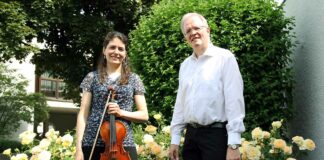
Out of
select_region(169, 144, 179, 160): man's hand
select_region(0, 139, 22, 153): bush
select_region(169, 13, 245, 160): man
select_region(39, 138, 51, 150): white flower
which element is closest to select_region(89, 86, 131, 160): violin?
select_region(169, 144, 179, 160): man's hand

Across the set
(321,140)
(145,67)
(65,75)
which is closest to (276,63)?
(321,140)

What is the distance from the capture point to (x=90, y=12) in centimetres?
1752

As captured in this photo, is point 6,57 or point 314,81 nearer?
point 314,81

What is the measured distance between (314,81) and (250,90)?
77 cm

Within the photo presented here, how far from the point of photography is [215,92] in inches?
122

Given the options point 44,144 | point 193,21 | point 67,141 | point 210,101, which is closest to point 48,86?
point 44,144

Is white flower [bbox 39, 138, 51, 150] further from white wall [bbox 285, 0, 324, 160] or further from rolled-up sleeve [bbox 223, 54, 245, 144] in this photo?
white wall [bbox 285, 0, 324, 160]

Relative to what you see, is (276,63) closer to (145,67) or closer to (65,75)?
(145,67)

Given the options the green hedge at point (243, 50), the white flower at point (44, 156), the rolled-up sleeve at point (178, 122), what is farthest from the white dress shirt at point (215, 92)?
the green hedge at point (243, 50)

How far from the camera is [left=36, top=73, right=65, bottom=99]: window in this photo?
94.1 feet

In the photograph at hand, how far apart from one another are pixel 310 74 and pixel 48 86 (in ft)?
83.8

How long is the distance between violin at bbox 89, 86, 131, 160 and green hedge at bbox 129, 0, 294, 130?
2.66m

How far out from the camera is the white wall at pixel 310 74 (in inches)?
205

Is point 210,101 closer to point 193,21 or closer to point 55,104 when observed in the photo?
point 193,21
